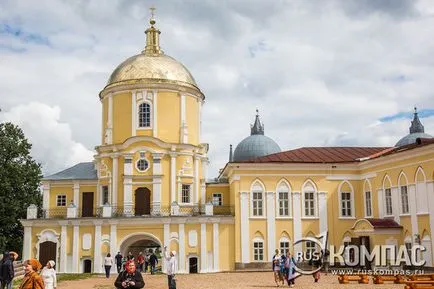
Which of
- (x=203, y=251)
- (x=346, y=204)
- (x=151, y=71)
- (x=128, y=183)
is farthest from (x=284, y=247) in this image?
(x=151, y=71)

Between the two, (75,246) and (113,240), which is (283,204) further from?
(75,246)

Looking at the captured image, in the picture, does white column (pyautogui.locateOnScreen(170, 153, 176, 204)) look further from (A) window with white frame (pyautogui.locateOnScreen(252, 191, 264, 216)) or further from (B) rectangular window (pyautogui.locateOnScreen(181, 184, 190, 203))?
(A) window with white frame (pyautogui.locateOnScreen(252, 191, 264, 216))

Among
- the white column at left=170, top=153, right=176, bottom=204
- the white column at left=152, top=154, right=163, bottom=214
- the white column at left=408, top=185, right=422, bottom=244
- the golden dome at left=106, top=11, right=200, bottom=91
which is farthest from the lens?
the golden dome at left=106, top=11, right=200, bottom=91

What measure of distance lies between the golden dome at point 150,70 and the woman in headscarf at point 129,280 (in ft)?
110

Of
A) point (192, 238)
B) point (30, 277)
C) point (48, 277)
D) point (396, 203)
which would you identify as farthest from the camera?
point (192, 238)

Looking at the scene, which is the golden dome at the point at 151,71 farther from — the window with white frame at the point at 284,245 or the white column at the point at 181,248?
the window with white frame at the point at 284,245

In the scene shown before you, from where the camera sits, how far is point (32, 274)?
1089 cm

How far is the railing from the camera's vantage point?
40.6 m

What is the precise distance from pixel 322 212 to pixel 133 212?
13.2m

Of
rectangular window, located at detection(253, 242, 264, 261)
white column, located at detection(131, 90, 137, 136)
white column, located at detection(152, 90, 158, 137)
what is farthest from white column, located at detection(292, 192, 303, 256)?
white column, located at detection(131, 90, 137, 136)

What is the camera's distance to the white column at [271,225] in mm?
39844

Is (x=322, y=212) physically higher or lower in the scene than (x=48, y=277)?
higher

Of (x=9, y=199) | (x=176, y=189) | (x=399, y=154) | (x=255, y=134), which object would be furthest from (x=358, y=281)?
(x=255, y=134)

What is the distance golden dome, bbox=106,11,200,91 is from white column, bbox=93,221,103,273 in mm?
10977
